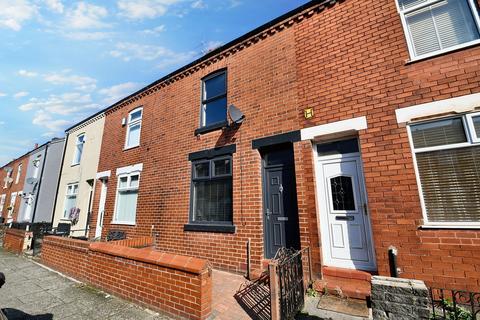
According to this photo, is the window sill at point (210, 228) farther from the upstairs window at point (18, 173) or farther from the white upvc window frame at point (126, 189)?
the upstairs window at point (18, 173)

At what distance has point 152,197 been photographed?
26.2 feet

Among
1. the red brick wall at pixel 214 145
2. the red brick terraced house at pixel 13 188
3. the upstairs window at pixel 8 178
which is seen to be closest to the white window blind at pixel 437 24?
the red brick wall at pixel 214 145

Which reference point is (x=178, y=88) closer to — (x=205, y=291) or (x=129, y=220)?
(x=129, y=220)

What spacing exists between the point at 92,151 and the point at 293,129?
10947 millimetres

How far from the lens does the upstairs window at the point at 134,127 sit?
9.74m

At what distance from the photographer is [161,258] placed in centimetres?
396

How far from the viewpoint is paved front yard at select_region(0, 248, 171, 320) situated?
376cm

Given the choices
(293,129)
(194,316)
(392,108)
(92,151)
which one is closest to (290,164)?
(293,129)

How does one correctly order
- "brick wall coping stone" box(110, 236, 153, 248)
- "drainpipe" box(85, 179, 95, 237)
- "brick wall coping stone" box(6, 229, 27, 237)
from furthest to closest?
1. "drainpipe" box(85, 179, 95, 237)
2. "brick wall coping stone" box(6, 229, 27, 237)
3. "brick wall coping stone" box(110, 236, 153, 248)

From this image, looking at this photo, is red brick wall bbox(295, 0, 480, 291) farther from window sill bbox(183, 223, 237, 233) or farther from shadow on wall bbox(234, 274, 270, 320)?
window sill bbox(183, 223, 237, 233)

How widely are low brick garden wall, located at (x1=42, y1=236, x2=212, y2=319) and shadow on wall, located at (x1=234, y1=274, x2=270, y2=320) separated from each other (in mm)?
698

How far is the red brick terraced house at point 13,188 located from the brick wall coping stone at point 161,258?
19.6m

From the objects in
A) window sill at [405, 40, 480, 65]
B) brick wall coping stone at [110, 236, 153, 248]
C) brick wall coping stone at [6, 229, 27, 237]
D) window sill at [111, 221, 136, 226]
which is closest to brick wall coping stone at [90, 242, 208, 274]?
brick wall coping stone at [110, 236, 153, 248]

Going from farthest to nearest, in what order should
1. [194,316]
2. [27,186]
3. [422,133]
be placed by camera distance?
[27,186]
[422,133]
[194,316]
